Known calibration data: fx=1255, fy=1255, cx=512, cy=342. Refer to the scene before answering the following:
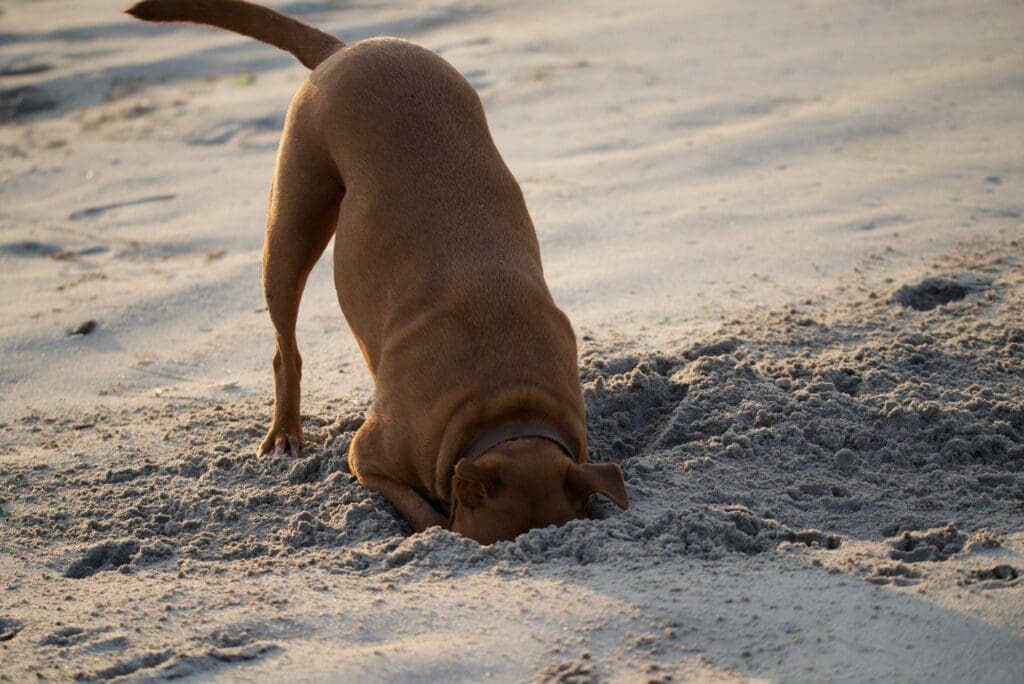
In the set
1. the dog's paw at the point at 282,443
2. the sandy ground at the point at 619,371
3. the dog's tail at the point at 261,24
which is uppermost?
the dog's tail at the point at 261,24

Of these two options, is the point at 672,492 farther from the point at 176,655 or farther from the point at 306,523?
the point at 176,655

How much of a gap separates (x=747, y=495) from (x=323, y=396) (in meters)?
2.30

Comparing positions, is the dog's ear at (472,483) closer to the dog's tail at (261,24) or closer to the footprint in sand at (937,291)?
the dog's tail at (261,24)

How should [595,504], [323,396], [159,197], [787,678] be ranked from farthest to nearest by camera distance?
[159,197] → [323,396] → [595,504] → [787,678]

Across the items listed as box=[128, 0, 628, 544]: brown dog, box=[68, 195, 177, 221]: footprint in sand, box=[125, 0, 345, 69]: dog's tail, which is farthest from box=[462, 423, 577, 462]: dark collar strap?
box=[68, 195, 177, 221]: footprint in sand

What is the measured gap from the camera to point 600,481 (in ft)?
12.5

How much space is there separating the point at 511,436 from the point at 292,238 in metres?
1.51

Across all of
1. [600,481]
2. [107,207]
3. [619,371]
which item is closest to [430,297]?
[600,481]

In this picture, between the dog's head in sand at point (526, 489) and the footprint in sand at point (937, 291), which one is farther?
the footprint in sand at point (937, 291)

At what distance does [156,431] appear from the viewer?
530 centimetres

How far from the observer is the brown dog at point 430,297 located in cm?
391

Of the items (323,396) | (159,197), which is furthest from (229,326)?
(159,197)

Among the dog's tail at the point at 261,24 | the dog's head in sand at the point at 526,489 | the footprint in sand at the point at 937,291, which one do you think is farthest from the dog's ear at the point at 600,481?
the footprint in sand at the point at 937,291

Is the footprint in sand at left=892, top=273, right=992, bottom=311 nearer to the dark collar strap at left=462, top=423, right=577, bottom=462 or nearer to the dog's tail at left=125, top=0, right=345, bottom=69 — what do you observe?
the dark collar strap at left=462, top=423, right=577, bottom=462
